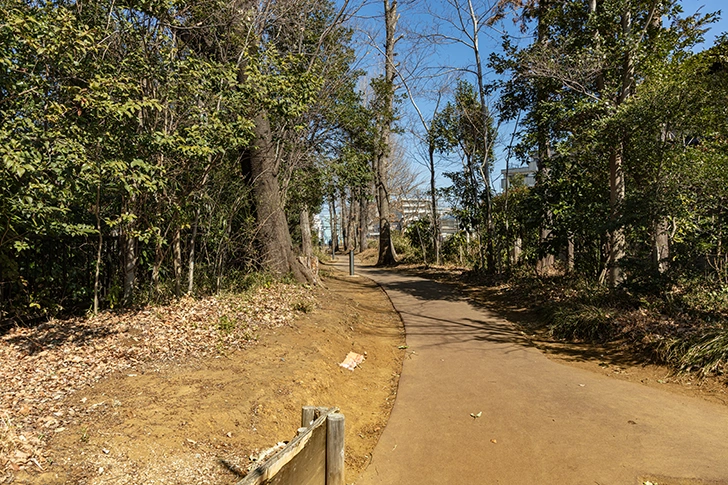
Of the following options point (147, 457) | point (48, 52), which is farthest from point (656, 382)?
point (48, 52)

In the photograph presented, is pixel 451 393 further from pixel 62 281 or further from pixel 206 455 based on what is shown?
pixel 62 281

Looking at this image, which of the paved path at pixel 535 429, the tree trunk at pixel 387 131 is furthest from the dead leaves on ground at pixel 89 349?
the tree trunk at pixel 387 131

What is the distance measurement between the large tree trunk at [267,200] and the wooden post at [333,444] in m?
7.10

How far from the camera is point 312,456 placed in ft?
9.64

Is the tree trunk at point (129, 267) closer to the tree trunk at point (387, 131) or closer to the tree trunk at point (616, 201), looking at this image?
the tree trunk at point (616, 201)

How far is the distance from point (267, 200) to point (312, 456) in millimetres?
7895

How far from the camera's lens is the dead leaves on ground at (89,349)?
3.67m

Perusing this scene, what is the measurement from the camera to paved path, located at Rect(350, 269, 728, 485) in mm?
3920

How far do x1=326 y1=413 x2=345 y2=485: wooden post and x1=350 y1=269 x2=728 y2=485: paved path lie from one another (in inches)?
36.7

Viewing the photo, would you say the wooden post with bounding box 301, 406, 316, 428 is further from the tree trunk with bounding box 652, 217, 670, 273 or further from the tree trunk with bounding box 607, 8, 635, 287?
the tree trunk with bounding box 607, 8, 635, 287

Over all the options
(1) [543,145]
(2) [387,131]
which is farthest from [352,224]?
(1) [543,145]

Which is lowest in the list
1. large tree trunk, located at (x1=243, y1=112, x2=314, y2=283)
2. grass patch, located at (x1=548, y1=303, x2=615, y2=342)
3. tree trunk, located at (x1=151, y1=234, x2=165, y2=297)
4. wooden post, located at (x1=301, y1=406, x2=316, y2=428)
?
grass patch, located at (x1=548, y1=303, x2=615, y2=342)

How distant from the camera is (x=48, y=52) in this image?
17.3ft

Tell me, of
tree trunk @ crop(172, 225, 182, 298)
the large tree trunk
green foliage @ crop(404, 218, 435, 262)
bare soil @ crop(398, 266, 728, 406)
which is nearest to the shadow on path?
bare soil @ crop(398, 266, 728, 406)
